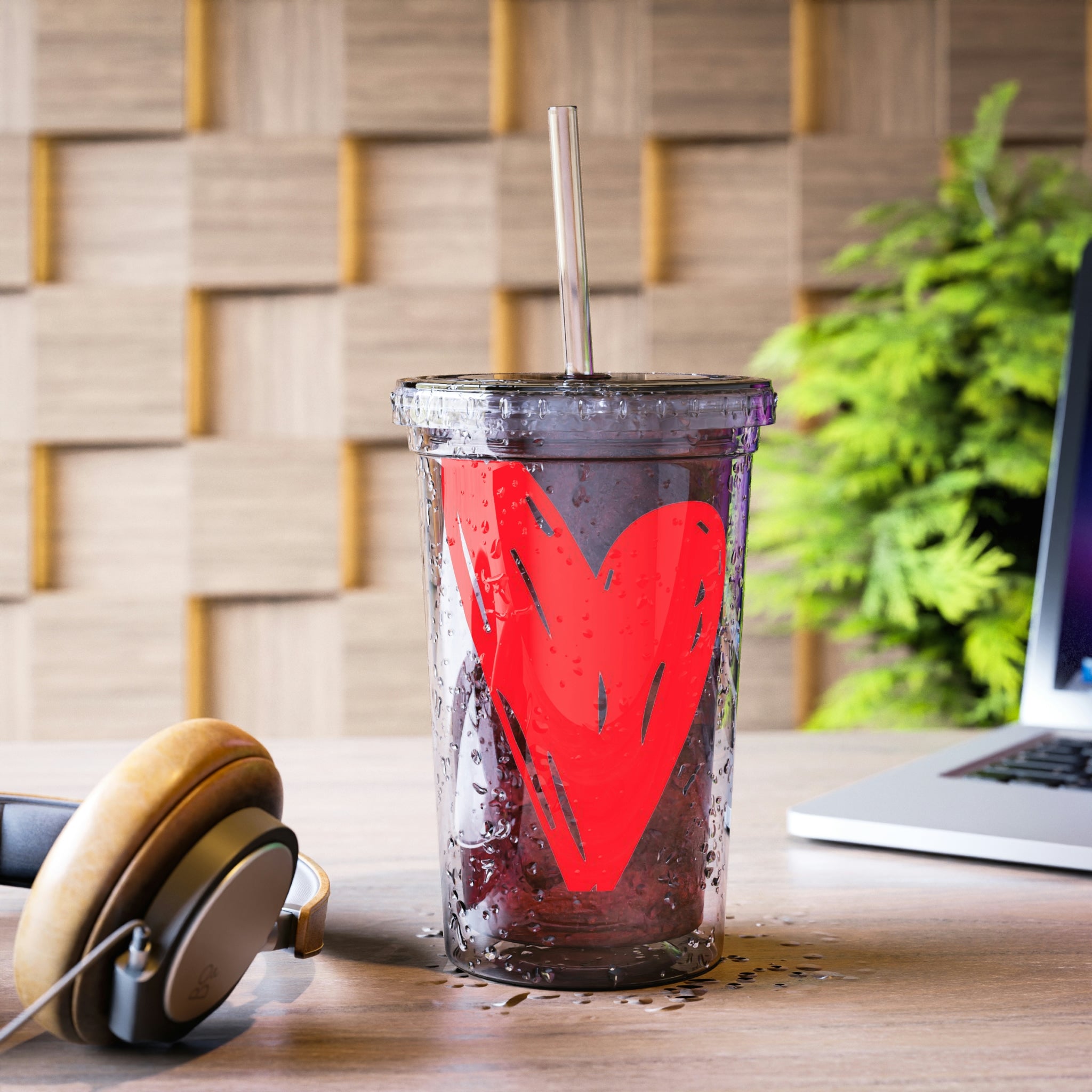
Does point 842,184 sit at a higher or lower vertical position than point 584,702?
higher

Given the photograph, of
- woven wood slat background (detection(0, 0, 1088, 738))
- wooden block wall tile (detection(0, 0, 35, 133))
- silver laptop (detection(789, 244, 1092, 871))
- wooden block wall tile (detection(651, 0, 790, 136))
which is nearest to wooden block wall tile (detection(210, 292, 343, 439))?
woven wood slat background (detection(0, 0, 1088, 738))

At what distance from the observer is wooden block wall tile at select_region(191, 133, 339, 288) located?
2186 mm

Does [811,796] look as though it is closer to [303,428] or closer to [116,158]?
[303,428]

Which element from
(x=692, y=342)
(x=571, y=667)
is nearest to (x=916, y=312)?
(x=692, y=342)

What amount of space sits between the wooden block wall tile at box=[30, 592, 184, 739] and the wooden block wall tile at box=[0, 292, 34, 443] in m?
0.32

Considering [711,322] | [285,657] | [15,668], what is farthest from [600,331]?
[15,668]

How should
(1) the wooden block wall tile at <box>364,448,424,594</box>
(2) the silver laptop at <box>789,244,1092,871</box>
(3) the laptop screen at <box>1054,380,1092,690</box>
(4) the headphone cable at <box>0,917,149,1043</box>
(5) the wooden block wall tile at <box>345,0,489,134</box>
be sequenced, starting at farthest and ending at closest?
Result: (1) the wooden block wall tile at <box>364,448,424,594</box> < (5) the wooden block wall tile at <box>345,0,489,134</box> < (3) the laptop screen at <box>1054,380,1092,690</box> < (2) the silver laptop at <box>789,244,1092,871</box> < (4) the headphone cable at <box>0,917,149,1043</box>

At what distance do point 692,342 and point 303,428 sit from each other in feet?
2.43

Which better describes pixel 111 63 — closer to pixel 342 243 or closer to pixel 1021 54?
pixel 342 243

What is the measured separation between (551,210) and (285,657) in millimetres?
978

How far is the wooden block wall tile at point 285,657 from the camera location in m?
2.28

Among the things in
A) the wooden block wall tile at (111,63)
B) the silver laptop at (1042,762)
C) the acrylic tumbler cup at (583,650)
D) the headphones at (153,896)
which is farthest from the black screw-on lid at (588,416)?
the wooden block wall tile at (111,63)

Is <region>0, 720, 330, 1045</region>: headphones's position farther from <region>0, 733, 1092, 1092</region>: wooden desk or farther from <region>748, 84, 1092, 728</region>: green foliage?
<region>748, 84, 1092, 728</region>: green foliage

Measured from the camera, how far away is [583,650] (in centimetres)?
35
